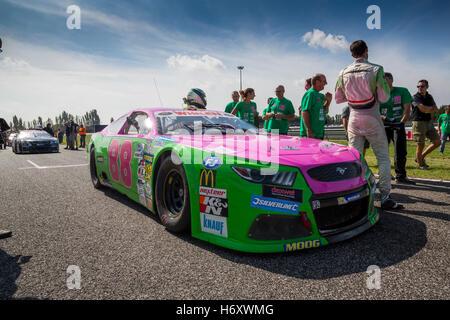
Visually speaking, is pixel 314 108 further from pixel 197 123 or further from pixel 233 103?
pixel 233 103

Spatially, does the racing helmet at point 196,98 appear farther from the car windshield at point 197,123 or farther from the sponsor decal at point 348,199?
the sponsor decal at point 348,199

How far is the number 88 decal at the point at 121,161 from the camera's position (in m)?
3.36

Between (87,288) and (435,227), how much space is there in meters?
2.86

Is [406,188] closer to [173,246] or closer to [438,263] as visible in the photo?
[438,263]

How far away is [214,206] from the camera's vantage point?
85.7 inches

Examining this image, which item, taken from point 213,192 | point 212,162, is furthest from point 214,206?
point 212,162

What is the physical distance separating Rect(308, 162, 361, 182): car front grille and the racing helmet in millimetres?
2968

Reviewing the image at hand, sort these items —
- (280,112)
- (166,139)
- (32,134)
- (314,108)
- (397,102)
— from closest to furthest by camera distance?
(166,139), (314,108), (397,102), (280,112), (32,134)

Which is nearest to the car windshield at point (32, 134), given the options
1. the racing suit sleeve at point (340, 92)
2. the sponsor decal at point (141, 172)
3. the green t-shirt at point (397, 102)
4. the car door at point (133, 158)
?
the car door at point (133, 158)

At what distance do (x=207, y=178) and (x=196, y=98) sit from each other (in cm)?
284

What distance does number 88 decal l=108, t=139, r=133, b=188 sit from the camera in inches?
132

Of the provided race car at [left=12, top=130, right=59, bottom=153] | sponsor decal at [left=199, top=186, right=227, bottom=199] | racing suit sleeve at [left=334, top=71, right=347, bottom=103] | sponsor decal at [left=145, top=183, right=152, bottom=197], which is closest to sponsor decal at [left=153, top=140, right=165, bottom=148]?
sponsor decal at [left=145, top=183, right=152, bottom=197]
